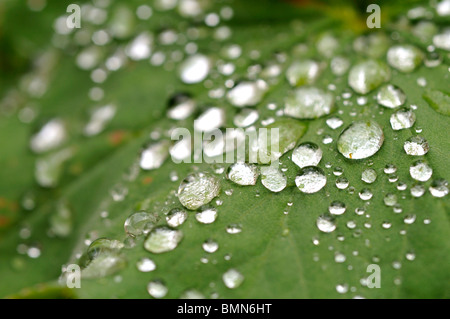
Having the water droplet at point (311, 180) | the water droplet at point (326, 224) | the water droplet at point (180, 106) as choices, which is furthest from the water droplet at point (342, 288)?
the water droplet at point (180, 106)

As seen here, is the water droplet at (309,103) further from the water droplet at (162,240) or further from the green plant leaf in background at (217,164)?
the water droplet at (162,240)

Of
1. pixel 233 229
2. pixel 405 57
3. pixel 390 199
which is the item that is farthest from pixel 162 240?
pixel 405 57

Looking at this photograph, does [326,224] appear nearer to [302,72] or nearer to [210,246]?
[210,246]
